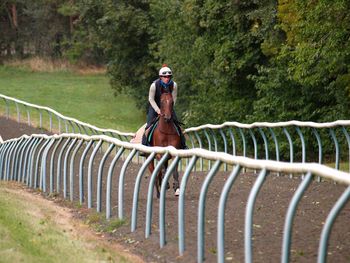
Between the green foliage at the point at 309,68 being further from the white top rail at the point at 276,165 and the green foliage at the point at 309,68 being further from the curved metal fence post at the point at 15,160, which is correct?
the white top rail at the point at 276,165

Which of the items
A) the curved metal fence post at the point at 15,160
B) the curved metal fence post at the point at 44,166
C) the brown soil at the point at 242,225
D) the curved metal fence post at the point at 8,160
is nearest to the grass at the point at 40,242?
the brown soil at the point at 242,225

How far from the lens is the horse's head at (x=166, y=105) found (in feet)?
53.3

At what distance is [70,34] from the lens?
84.5 meters

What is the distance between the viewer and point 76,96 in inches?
2613

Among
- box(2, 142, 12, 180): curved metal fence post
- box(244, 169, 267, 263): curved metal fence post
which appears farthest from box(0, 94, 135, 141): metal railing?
box(244, 169, 267, 263): curved metal fence post

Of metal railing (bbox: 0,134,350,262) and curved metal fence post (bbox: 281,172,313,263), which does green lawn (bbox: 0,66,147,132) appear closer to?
metal railing (bbox: 0,134,350,262)

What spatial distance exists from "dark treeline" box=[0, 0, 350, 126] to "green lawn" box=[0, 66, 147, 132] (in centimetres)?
232

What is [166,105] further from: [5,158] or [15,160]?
[5,158]

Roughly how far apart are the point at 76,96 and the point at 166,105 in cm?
5052

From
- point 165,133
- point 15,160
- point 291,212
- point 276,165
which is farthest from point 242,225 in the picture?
point 15,160

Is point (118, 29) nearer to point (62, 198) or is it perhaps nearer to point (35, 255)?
point (62, 198)

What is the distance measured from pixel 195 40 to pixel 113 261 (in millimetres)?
32399

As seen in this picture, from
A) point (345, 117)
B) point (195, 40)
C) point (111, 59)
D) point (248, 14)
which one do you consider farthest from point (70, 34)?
point (345, 117)

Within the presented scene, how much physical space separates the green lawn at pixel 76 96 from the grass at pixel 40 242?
110 ft
